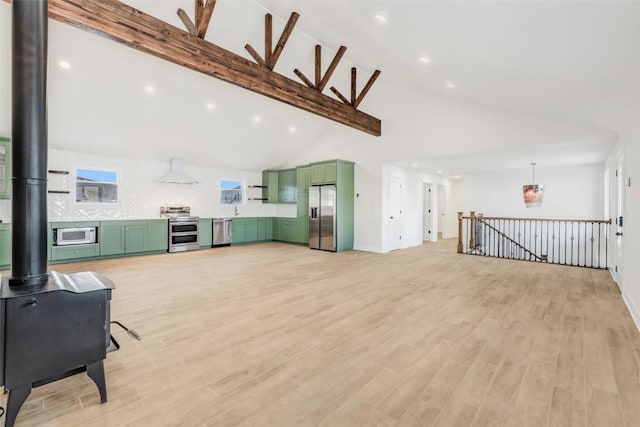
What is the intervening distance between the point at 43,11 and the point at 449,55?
3.39 metres

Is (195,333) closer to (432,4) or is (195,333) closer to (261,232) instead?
(432,4)

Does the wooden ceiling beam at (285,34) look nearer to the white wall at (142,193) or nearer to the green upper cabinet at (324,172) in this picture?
the green upper cabinet at (324,172)

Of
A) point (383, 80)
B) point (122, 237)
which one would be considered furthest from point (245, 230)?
point (383, 80)

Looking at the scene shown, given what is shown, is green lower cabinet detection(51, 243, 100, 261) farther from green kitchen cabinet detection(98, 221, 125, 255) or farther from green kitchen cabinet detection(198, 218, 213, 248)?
green kitchen cabinet detection(198, 218, 213, 248)

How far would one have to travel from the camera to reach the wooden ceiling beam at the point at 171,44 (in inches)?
109

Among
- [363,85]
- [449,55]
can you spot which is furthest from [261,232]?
[449,55]

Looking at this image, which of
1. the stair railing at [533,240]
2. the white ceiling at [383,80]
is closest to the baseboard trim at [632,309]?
the white ceiling at [383,80]

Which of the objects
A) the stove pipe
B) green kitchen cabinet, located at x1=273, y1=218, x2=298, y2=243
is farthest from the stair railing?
the stove pipe

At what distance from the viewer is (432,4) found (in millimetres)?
2268

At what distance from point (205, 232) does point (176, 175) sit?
5.61ft

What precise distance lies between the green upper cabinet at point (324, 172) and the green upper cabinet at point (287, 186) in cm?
108

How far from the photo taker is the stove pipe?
5.63ft

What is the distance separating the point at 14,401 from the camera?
5.13 ft

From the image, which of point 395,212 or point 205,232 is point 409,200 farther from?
point 205,232
